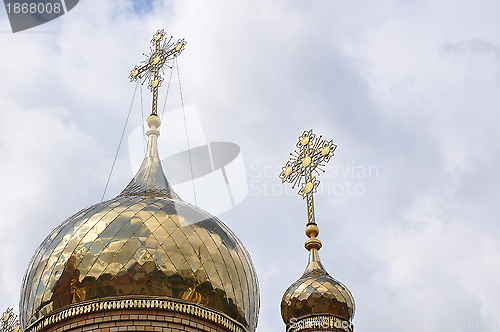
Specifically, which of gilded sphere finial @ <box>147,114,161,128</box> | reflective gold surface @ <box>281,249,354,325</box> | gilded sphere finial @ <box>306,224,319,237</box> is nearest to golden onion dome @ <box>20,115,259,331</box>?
reflective gold surface @ <box>281,249,354,325</box>

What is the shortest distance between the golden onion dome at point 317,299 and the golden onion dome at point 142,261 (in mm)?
1138

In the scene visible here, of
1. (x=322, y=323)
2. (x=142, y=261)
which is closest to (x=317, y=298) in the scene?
(x=322, y=323)

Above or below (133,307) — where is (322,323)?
above

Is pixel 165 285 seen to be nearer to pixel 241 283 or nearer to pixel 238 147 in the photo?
pixel 241 283

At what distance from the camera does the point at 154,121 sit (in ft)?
45.0

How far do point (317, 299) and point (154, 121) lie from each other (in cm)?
510

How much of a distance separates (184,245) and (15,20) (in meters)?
5.02

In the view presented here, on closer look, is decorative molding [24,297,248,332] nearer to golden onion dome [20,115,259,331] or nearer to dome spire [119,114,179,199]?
golden onion dome [20,115,259,331]

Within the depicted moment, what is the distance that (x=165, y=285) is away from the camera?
9.43 meters

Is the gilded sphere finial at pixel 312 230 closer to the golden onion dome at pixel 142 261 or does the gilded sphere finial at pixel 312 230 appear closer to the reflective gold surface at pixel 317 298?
the reflective gold surface at pixel 317 298

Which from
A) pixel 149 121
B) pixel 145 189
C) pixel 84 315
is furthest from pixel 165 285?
pixel 149 121

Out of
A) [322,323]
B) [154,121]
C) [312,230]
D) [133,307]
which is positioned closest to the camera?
[133,307]

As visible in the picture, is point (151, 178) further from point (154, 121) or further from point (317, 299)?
point (317, 299)

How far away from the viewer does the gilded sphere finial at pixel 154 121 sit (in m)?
13.7
